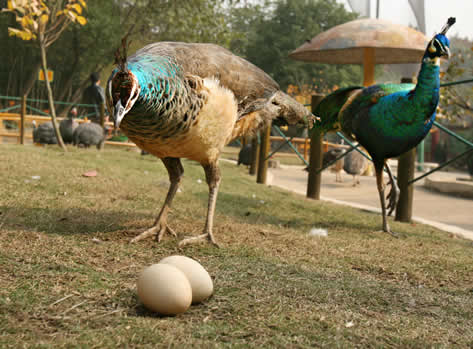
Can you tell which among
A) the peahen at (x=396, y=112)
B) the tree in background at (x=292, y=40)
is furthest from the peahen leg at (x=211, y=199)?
the tree in background at (x=292, y=40)

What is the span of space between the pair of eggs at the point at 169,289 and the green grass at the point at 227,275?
0.06m

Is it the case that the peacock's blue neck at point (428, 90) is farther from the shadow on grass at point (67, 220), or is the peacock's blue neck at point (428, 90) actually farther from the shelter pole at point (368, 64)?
the shelter pole at point (368, 64)

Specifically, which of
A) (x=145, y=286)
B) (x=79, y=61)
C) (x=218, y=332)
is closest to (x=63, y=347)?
(x=145, y=286)

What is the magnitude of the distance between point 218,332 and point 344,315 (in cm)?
65

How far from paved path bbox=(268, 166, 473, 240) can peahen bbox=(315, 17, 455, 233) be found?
63.5 inches

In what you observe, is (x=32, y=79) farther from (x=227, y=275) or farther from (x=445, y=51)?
(x=227, y=275)

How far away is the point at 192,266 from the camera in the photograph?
2.36 meters

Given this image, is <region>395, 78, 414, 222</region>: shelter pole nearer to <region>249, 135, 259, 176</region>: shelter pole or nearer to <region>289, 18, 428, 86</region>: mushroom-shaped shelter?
<region>289, 18, 428, 86</region>: mushroom-shaped shelter

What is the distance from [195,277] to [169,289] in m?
0.21

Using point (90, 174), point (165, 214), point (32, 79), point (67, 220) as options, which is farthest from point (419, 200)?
point (32, 79)

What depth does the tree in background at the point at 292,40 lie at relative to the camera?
29969 mm

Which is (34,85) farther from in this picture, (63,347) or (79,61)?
(63,347)

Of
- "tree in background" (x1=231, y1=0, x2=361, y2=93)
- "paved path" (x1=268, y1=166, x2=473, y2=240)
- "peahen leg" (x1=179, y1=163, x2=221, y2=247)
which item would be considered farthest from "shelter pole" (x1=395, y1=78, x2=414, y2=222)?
"tree in background" (x1=231, y1=0, x2=361, y2=93)

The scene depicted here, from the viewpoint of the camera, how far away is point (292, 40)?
3139cm
